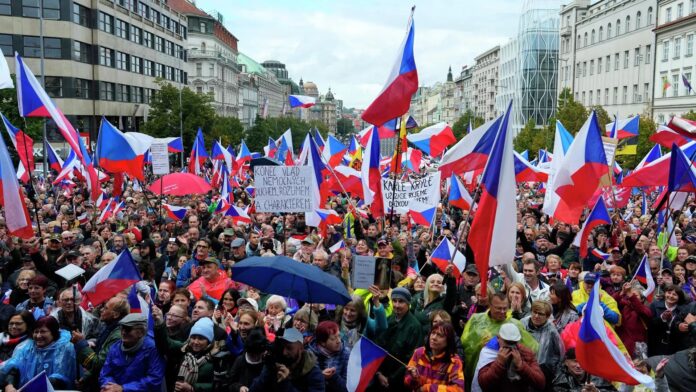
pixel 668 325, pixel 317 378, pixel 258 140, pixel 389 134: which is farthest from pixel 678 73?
pixel 317 378

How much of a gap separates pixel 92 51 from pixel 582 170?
44.4 metres

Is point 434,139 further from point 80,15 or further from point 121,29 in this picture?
point 121,29

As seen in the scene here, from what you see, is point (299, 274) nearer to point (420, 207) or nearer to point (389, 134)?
point (420, 207)

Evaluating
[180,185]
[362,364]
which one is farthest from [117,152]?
[362,364]

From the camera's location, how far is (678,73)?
48250 millimetres

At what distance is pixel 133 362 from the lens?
521 cm

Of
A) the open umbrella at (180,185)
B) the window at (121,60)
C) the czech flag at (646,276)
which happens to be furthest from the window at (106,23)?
the czech flag at (646,276)

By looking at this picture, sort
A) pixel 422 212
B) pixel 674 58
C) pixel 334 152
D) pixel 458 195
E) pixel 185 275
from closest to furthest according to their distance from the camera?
pixel 185 275 → pixel 422 212 → pixel 458 195 → pixel 334 152 → pixel 674 58

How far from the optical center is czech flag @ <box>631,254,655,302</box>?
7926 mm

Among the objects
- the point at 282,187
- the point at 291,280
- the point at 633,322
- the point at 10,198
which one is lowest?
the point at 633,322

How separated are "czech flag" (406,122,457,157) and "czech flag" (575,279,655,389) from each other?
10.9 meters

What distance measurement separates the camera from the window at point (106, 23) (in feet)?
156

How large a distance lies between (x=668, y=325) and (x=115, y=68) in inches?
1967

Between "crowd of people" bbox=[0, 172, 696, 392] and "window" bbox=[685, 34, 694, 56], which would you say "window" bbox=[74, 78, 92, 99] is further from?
"window" bbox=[685, 34, 694, 56]
